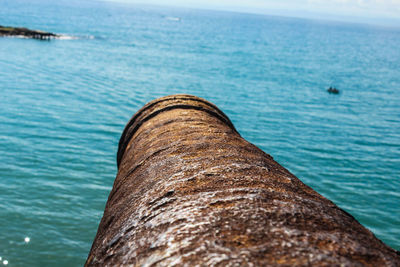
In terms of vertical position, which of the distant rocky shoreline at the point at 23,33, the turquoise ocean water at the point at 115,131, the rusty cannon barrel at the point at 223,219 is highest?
the rusty cannon barrel at the point at 223,219

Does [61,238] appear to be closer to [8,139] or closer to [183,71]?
[8,139]

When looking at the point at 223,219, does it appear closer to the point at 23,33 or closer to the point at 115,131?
the point at 115,131

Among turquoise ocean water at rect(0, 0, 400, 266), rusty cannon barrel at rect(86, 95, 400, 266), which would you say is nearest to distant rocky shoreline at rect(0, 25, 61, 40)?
turquoise ocean water at rect(0, 0, 400, 266)

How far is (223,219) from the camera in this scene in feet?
6.64

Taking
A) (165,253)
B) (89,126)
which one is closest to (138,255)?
(165,253)

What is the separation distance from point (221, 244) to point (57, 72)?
1611 inches

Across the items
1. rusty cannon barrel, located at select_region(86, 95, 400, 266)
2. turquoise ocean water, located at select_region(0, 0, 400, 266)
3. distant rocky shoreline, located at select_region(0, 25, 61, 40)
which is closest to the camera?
rusty cannon barrel, located at select_region(86, 95, 400, 266)

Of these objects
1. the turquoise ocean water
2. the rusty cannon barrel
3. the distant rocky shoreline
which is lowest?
the turquoise ocean water

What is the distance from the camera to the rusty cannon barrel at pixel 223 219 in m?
1.73

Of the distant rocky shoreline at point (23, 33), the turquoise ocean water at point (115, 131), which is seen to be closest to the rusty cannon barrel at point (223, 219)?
Result: the turquoise ocean water at point (115, 131)

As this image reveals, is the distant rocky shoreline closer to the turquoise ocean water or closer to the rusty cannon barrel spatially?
the turquoise ocean water

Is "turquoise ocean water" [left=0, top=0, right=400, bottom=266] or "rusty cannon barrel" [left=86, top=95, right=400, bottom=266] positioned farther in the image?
"turquoise ocean water" [left=0, top=0, right=400, bottom=266]

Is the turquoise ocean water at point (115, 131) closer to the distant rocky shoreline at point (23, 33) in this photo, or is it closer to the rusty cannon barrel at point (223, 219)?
the rusty cannon barrel at point (223, 219)

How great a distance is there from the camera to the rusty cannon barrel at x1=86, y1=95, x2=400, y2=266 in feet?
5.67
